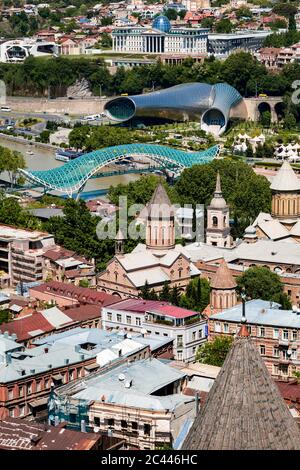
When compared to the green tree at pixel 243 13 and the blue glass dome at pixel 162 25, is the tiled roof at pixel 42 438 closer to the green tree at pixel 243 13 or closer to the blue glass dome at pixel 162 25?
the blue glass dome at pixel 162 25

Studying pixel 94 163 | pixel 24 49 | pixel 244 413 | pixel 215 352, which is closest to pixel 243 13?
pixel 24 49

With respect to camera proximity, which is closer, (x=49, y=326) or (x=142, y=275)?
(x=49, y=326)

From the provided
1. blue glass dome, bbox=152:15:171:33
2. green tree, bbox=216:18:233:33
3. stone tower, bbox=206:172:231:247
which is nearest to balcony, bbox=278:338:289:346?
stone tower, bbox=206:172:231:247

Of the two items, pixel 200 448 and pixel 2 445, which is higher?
pixel 200 448

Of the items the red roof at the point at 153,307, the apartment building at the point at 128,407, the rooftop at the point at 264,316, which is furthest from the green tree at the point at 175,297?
the apartment building at the point at 128,407

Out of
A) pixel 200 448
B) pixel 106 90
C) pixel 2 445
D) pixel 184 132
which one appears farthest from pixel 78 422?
pixel 106 90

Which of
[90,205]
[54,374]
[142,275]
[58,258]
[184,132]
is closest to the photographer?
[54,374]

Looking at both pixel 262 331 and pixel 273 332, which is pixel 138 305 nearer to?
pixel 262 331

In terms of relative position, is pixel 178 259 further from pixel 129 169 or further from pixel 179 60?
pixel 179 60
